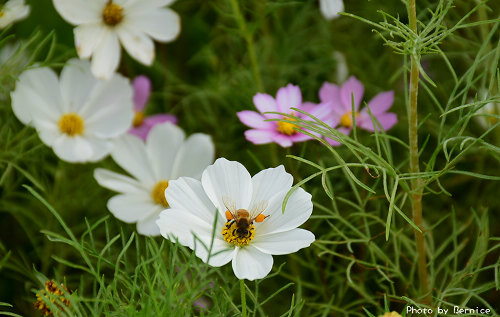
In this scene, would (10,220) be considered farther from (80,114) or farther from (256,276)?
(256,276)

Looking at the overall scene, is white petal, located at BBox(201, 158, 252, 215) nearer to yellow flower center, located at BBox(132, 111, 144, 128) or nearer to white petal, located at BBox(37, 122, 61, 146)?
white petal, located at BBox(37, 122, 61, 146)

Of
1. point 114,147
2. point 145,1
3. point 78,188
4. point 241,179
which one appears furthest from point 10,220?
point 241,179

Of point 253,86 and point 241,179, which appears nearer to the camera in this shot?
point 241,179

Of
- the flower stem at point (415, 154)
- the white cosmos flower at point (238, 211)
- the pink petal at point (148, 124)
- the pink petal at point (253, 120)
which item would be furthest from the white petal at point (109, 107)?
the flower stem at point (415, 154)

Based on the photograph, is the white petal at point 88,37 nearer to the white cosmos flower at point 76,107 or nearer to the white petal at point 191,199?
the white cosmos flower at point 76,107

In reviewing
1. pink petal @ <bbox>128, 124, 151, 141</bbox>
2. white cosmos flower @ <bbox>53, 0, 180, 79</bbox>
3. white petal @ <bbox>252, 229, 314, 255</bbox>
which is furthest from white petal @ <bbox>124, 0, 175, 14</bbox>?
white petal @ <bbox>252, 229, 314, 255</bbox>
